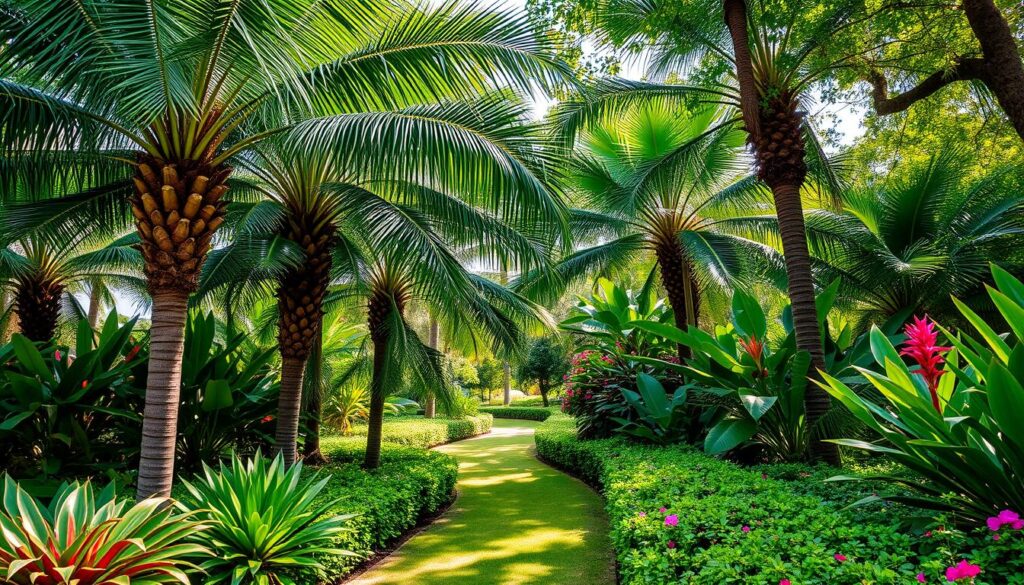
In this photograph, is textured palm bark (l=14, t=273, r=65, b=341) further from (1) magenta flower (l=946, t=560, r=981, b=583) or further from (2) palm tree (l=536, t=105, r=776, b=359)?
(1) magenta flower (l=946, t=560, r=981, b=583)

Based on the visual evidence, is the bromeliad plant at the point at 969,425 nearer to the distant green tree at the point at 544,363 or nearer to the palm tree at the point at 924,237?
the palm tree at the point at 924,237

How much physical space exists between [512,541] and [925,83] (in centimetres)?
→ 847

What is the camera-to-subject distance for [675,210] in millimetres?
10266

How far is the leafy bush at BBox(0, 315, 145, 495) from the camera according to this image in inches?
206

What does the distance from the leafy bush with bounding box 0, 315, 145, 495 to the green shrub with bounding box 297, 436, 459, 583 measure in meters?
2.35

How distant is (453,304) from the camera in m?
6.74

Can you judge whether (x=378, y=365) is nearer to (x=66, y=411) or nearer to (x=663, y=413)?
(x=66, y=411)

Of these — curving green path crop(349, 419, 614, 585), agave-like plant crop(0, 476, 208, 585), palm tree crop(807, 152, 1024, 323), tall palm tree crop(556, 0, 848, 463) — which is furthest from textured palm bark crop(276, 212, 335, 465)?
palm tree crop(807, 152, 1024, 323)

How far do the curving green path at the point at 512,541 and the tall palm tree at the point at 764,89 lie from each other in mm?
2523

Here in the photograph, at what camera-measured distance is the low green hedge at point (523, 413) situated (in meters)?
26.6

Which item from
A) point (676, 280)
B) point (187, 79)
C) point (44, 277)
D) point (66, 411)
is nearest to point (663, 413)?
point (676, 280)

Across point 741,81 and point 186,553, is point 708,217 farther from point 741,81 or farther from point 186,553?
point 186,553

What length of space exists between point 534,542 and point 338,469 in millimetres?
3313

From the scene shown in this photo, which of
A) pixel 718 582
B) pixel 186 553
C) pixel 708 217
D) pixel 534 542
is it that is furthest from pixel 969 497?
pixel 708 217
